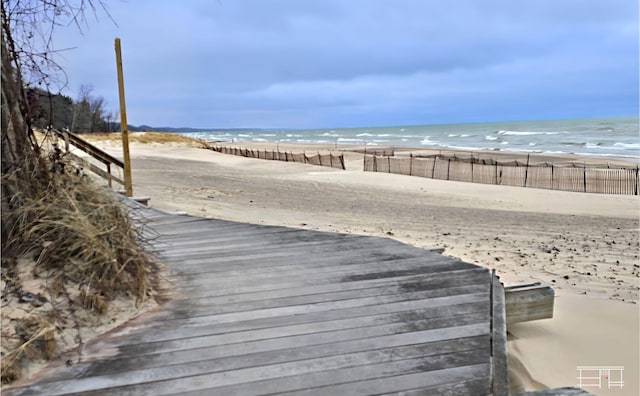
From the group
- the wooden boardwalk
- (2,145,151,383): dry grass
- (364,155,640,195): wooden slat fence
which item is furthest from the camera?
(364,155,640,195): wooden slat fence

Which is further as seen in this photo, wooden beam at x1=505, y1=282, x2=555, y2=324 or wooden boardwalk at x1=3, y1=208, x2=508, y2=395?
wooden beam at x1=505, y1=282, x2=555, y2=324

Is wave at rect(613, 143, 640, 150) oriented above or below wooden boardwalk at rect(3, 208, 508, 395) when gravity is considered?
above

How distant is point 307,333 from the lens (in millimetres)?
2535

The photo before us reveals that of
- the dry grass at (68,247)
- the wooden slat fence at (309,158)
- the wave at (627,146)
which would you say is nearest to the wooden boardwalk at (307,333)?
the dry grass at (68,247)

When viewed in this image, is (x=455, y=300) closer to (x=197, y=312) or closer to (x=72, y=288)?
(x=197, y=312)

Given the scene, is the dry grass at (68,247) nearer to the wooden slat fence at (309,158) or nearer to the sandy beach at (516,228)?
the sandy beach at (516,228)

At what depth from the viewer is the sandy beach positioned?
386cm

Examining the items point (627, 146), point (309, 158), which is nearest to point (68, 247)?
point (309, 158)

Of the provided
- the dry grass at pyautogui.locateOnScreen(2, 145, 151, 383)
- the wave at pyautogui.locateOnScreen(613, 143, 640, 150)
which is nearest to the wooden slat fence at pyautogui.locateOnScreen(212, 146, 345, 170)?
the wave at pyautogui.locateOnScreen(613, 143, 640, 150)

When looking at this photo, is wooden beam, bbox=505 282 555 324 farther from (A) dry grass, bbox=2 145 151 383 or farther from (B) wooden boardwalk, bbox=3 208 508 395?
(A) dry grass, bbox=2 145 151 383

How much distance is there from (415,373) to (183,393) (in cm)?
100

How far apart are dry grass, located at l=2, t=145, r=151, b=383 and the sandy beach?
2.65m

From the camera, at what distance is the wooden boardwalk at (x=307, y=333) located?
2.06 meters

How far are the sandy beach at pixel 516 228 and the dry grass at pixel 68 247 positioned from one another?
2.65 m
